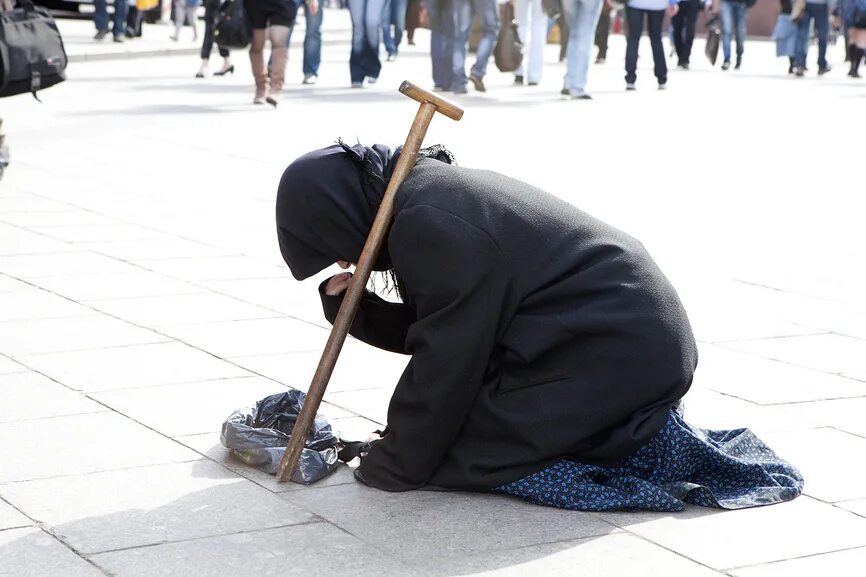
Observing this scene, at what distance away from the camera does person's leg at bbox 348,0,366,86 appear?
1483 cm

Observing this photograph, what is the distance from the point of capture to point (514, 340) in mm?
3588

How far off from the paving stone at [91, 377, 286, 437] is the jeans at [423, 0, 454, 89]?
10.1m

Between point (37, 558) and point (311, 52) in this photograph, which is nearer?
point (37, 558)

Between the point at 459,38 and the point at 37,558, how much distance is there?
11.9m

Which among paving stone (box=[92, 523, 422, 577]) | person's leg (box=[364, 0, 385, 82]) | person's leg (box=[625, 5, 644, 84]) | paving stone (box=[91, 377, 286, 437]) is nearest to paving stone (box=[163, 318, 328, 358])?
paving stone (box=[91, 377, 286, 437])

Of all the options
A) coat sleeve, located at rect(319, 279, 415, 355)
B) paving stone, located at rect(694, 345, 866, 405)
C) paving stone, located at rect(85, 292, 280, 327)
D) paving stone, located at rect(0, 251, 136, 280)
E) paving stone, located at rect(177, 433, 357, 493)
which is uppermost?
coat sleeve, located at rect(319, 279, 415, 355)

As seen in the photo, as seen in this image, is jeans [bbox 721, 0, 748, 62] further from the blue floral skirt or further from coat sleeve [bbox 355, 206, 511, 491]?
coat sleeve [bbox 355, 206, 511, 491]

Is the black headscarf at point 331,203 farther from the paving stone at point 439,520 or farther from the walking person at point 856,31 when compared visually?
the walking person at point 856,31

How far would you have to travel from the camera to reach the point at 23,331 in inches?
206

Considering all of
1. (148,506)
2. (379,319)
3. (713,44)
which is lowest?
(713,44)

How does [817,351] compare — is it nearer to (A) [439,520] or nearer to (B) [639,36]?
(A) [439,520]

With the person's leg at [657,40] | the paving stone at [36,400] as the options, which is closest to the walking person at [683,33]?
the person's leg at [657,40]

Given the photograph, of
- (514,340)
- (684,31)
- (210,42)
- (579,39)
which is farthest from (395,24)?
(514,340)

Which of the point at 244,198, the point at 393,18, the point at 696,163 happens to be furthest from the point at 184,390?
the point at 393,18
